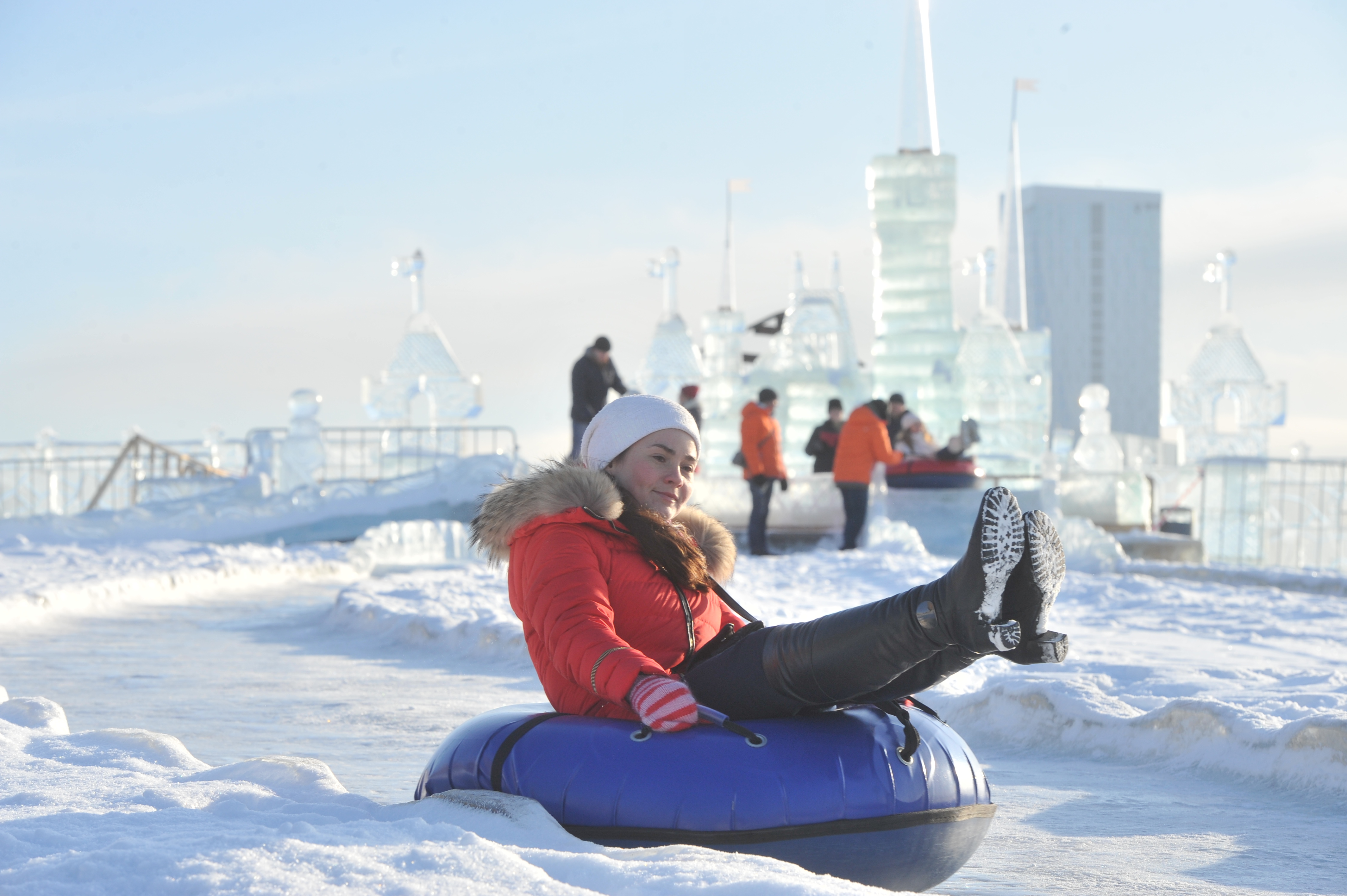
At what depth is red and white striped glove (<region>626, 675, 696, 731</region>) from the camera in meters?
2.68

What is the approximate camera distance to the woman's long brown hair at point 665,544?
120 inches

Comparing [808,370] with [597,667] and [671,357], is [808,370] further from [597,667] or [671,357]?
[597,667]

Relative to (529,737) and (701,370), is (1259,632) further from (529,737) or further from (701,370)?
(701,370)

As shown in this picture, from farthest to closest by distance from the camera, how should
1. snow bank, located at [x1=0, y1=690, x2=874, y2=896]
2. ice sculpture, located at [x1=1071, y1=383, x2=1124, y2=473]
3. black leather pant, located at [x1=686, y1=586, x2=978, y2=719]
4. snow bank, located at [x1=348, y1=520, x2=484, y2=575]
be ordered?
ice sculpture, located at [x1=1071, y1=383, x2=1124, y2=473], snow bank, located at [x1=348, y1=520, x2=484, y2=575], black leather pant, located at [x1=686, y1=586, x2=978, y2=719], snow bank, located at [x1=0, y1=690, x2=874, y2=896]

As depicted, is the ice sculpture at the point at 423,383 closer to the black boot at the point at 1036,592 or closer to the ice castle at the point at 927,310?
the ice castle at the point at 927,310

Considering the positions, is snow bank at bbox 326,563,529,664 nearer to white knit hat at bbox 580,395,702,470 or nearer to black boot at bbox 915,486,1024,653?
white knit hat at bbox 580,395,702,470

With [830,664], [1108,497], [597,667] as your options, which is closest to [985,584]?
[830,664]

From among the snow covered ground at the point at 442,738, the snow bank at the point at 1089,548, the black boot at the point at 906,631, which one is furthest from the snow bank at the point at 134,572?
the snow bank at the point at 1089,548

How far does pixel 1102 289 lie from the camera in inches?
5167

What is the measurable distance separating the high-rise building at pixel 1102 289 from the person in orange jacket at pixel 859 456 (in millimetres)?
118000

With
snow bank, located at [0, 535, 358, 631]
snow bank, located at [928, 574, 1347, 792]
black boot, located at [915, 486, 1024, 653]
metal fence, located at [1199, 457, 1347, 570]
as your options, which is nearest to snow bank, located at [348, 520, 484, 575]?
snow bank, located at [0, 535, 358, 631]

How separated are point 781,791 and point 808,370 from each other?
71.7 feet

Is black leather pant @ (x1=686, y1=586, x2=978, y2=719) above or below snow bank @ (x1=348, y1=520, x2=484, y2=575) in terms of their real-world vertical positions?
above

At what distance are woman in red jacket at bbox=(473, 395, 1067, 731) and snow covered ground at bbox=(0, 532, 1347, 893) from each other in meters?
0.37
